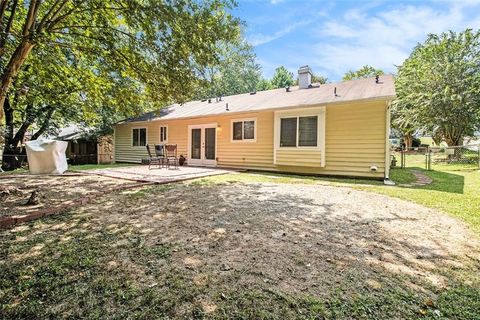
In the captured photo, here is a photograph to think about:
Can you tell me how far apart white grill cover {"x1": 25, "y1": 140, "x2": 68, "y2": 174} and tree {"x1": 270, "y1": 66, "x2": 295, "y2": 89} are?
26.1 m

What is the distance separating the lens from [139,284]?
1.93m

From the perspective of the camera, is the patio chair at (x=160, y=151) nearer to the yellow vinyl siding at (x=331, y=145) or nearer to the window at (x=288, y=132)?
the yellow vinyl siding at (x=331, y=145)

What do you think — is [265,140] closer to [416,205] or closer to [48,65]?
[416,205]

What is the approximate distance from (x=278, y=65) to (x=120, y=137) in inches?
930

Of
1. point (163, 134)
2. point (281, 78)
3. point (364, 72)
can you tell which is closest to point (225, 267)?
point (163, 134)

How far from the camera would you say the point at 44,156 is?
27.5ft

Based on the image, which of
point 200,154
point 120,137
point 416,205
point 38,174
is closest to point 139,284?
point 416,205

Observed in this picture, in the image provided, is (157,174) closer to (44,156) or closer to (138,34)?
(44,156)

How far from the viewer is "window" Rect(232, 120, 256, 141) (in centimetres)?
1030

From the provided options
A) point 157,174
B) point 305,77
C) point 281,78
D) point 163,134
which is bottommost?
point 157,174

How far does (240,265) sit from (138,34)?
22.8 ft

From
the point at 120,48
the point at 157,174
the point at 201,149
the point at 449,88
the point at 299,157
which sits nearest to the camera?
the point at 120,48

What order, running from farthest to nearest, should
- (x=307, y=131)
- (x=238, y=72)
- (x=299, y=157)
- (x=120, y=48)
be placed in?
(x=238, y=72) < (x=299, y=157) < (x=307, y=131) < (x=120, y=48)

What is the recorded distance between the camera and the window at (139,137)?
1422 cm
